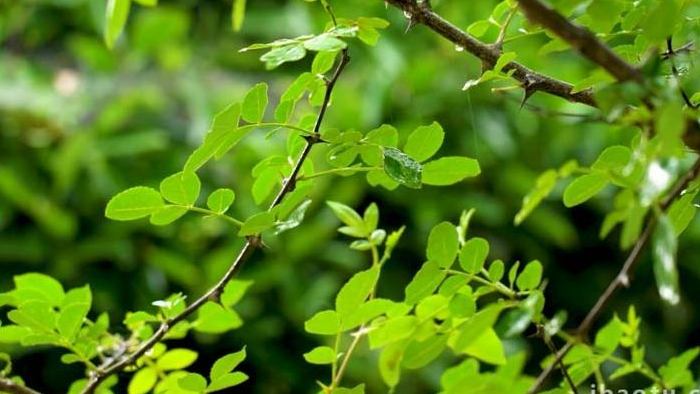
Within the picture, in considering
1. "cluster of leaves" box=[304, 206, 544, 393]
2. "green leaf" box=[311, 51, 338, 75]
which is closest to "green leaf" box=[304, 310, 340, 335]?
"cluster of leaves" box=[304, 206, 544, 393]

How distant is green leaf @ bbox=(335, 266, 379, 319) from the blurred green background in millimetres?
1107

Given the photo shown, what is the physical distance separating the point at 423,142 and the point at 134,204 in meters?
0.12

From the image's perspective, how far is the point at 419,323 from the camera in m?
0.44

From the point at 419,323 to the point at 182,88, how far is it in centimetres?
139

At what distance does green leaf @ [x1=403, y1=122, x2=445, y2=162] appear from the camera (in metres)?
0.43

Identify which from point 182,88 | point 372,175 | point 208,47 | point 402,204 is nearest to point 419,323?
point 372,175

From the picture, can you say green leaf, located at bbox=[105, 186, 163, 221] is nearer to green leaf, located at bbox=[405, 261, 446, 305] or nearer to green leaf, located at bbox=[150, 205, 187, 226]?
green leaf, located at bbox=[150, 205, 187, 226]

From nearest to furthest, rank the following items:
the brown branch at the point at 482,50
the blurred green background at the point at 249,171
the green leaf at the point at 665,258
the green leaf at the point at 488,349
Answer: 1. the green leaf at the point at 665,258
2. the brown branch at the point at 482,50
3. the green leaf at the point at 488,349
4. the blurred green background at the point at 249,171

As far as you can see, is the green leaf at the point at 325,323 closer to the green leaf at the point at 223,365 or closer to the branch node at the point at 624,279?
the green leaf at the point at 223,365

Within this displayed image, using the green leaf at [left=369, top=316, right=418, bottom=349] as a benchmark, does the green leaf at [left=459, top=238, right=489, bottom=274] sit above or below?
above

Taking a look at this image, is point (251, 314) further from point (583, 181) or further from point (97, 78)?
point (583, 181)

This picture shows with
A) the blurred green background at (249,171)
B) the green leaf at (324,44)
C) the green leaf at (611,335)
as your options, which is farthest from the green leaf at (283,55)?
the blurred green background at (249,171)

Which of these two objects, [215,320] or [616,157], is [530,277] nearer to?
[616,157]

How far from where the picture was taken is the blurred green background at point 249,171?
1.58 meters
